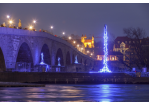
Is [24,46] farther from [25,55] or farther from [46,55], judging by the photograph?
[46,55]

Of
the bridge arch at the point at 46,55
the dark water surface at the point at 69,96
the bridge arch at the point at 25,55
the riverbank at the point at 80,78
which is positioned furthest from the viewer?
the bridge arch at the point at 46,55

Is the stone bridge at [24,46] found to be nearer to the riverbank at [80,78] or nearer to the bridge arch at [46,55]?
the bridge arch at [46,55]

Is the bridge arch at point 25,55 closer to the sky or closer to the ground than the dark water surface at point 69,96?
closer to the sky

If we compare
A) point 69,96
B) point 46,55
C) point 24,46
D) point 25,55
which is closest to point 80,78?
point 24,46

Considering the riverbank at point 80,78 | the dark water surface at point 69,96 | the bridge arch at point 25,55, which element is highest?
the bridge arch at point 25,55

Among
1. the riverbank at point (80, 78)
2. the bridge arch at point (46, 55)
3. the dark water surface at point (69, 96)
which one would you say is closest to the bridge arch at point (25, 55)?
the bridge arch at point (46, 55)

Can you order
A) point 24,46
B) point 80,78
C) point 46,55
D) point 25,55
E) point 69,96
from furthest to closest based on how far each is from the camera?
point 46,55 → point 25,55 → point 24,46 → point 80,78 → point 69,96

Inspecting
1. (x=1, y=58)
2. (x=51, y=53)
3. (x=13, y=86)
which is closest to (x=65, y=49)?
(x=51, y=53)

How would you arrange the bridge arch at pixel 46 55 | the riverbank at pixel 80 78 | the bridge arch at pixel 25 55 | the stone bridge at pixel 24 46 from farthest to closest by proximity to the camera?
the bridge arch at pixel 46 55
the bridge arch at pixel 25 55
the stone bridge at pixel 24 46
the riverbank at pixel 80 78

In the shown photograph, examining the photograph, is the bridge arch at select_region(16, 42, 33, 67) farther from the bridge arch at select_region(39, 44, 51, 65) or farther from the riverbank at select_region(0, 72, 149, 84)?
the riverbank at select_region(0, 72, 149, 84)

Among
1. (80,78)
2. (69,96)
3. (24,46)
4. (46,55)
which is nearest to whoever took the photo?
(69,96)

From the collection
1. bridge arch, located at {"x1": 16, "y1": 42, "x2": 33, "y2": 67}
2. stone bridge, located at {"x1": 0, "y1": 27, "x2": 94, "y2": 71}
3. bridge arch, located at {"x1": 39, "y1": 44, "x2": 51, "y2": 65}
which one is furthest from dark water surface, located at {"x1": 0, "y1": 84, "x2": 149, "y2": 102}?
bridge arch, located at {"x1": 39, "y1": 44, "x2": 51, "y2": 65}

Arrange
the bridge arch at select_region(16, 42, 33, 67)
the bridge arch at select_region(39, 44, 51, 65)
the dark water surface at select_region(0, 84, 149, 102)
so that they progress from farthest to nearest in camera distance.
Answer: the bridge arch at select_region(39, 44, 51, 65)
the bridge arch at select_region(16, 42, 33, 67)
the dark water surface at select_region(0, 84, 149, 102)

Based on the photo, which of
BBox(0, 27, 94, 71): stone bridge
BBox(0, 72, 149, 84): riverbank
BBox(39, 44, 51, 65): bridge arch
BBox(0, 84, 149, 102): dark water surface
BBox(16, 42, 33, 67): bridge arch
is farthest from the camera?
BBox(39, 44, 51, 65): bridge arch
